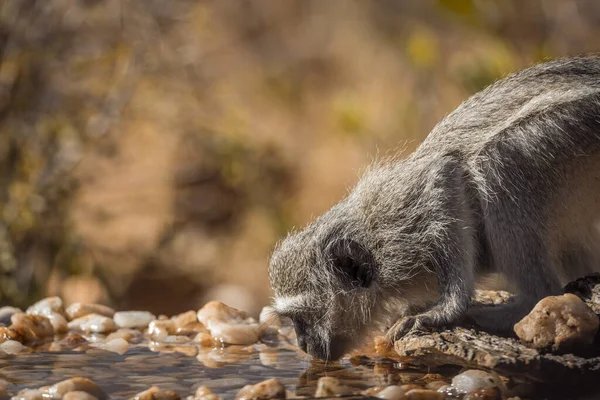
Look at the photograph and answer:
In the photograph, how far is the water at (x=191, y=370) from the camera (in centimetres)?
352

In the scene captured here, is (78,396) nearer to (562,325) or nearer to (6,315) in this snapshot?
(562,325)

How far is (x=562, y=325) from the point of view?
132 inches

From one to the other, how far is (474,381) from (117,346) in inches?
76.4

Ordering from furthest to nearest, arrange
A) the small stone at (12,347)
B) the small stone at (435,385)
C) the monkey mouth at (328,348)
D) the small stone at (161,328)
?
the small stone at (161,328) → the small stone at (12,347) → the monkey mouth at (328,348) → the small stone at (435,385)

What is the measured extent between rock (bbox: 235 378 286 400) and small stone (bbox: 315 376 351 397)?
14 cm

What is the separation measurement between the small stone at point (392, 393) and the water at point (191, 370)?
257 mm

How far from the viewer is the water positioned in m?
3.52

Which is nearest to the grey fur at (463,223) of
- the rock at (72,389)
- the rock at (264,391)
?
the rock at (264,391)

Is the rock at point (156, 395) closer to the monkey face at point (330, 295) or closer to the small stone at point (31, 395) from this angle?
the small stone at point (31, 395)

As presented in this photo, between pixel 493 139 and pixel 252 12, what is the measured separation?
11166mm

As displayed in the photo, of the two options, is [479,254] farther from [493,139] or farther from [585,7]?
[585,7]

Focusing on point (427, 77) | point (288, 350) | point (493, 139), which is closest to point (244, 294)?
point (427, 77)

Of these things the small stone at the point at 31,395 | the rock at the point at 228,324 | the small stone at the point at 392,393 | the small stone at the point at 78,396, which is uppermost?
the rock at the point at 228,324

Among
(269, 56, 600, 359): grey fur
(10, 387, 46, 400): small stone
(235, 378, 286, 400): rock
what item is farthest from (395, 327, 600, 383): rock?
(10, 387, 46, 400): small stone
